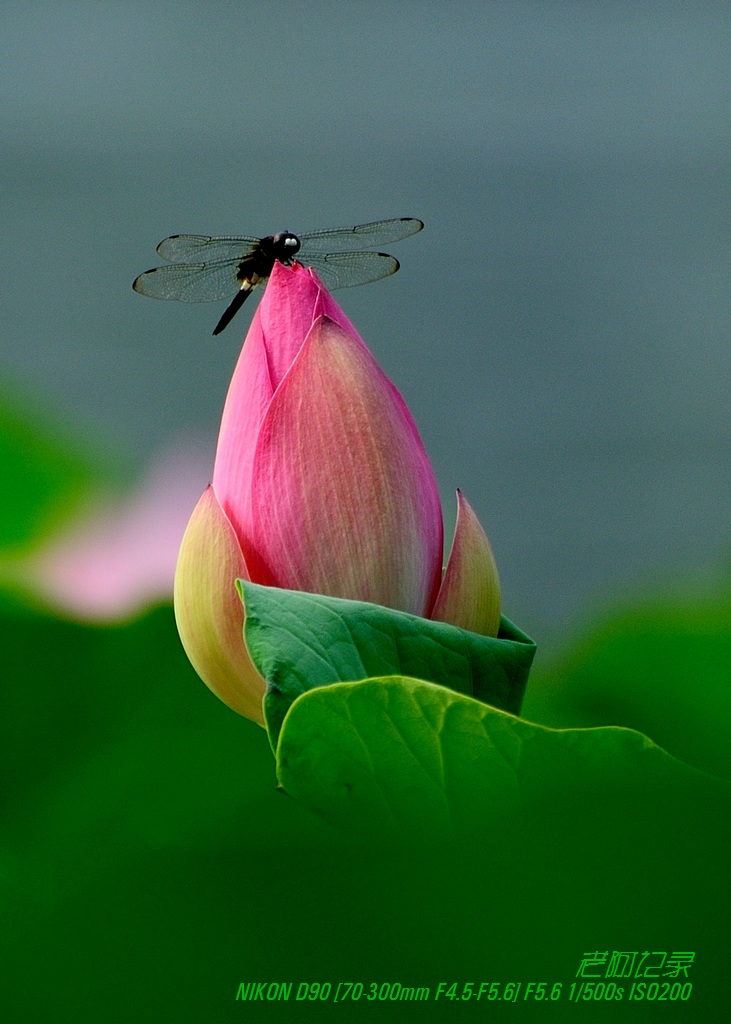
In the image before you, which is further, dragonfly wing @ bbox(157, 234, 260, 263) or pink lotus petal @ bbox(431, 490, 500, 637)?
dragonfly wing @ bbox(157, 234, 260, 263)

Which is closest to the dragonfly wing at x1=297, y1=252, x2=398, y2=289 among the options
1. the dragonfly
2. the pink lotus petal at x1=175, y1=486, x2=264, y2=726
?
the dragonfly

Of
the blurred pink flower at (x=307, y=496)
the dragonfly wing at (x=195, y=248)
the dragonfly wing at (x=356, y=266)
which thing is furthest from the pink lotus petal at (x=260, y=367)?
the dragonfly wing at (x=356, y=266)

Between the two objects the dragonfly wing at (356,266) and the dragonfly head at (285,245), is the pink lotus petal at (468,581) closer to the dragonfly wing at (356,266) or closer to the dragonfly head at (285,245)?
the dragonfly head at (285,245)

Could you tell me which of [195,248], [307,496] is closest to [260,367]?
[307,496]

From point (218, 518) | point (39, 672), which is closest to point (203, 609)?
point (218, 518)

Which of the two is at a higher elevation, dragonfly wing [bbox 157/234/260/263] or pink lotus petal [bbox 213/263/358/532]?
dragonfly wing [bbox 157/234/260/263]

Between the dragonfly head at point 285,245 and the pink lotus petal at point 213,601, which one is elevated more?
the dragonfly head at point 285,245

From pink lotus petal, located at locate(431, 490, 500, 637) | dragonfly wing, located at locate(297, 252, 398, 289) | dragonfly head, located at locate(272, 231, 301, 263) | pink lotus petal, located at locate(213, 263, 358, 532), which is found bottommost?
pink lotus petal, located at locate(431, 490, 500, 637)

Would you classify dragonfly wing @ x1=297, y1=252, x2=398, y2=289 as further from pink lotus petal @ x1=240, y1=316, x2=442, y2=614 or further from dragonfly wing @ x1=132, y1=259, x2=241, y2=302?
pink lotus petal @ x1=240, y1=316, x2=442, y2=614
